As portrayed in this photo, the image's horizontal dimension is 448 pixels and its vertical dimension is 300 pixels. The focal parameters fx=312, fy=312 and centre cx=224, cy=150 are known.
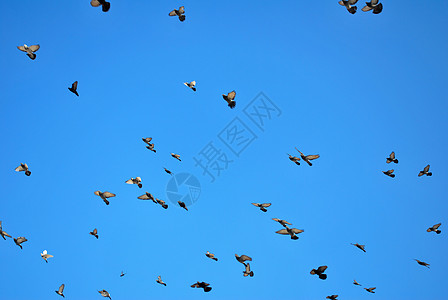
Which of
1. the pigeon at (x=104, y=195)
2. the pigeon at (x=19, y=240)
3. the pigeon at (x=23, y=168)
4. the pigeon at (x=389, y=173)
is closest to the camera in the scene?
the pigeon at (x=104, y=195)

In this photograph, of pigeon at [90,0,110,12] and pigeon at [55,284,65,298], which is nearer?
pigeon at [90,0,110,12]

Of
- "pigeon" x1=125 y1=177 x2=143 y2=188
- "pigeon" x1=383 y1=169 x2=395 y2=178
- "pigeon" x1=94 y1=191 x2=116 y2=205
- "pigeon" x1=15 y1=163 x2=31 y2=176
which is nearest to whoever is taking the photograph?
"pigeon" x1=94 y1=191 x2=116 y2=205

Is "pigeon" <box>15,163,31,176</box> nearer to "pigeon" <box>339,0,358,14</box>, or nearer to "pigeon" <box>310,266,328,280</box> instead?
"pigeon" <box>310,266,328,280</box>

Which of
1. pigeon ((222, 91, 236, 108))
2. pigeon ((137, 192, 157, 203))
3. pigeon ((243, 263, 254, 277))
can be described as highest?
pigeon ((222, 91, 236, 108))

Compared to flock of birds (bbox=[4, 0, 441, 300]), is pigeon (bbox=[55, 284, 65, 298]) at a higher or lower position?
lower

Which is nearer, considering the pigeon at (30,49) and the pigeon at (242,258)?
the pigeon at (242,258)

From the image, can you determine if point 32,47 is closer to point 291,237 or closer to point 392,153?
point 291,237

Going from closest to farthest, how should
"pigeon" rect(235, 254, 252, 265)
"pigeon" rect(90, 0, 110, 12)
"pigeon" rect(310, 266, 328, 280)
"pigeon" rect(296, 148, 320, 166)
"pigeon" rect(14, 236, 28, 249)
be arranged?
1. "pigeon" rect(90, 0, 110, 12)
2. "pigeon" rect(310, 266, 328, 280)
3. "pigeon" rect(235, 254, 252, 265)
4. "pigeon" rect(296, 148, 320, 166)
5. "pigeon" rect(14, 236, 28, 249)

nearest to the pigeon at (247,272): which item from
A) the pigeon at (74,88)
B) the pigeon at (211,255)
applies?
the pigeon at (211,255)

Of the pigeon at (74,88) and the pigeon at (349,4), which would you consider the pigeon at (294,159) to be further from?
the pigeon at (74,88)

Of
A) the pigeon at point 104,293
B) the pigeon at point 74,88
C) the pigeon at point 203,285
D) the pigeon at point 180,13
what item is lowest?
the pigeon at point 104,293

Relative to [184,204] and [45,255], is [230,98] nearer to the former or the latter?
[184,204]

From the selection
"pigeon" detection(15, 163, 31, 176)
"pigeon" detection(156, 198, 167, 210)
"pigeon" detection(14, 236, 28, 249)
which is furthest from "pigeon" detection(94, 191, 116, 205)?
"pigeon" detection(14, 236, 28, 249)

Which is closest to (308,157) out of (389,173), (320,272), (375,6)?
(320,272)
